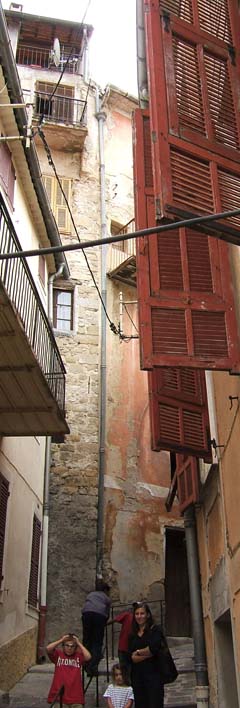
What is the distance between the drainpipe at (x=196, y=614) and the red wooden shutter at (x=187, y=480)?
0.81ft

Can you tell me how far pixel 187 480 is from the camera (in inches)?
416

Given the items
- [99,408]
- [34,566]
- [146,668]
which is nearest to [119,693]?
[146,668]

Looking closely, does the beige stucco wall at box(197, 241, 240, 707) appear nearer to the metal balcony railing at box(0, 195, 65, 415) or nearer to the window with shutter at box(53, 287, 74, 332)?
the metal balcony railing at box(0, 195, 65, 415)

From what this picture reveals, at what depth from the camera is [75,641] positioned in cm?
728

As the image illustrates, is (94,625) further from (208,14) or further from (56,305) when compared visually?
(56,305)

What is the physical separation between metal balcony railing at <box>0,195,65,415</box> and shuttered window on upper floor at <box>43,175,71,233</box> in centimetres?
882

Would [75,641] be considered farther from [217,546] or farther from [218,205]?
[218,205]

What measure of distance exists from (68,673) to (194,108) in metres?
5.79

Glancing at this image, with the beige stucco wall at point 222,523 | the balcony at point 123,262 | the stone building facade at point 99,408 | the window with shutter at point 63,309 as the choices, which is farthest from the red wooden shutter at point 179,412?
the balcony at point 123,262

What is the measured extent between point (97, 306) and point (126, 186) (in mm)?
4671

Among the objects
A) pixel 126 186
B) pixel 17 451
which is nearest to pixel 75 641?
pixel 17 451

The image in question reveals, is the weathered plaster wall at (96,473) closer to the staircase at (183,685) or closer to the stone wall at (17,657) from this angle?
the stone wall at (17,657)

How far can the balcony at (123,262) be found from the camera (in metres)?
18.2

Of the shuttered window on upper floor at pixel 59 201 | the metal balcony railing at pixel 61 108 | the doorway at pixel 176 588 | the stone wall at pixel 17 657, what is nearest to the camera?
the stone wall at pixel 17 657
